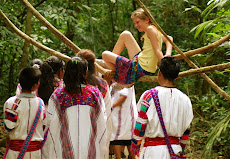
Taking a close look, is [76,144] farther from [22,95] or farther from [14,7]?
[14,7]

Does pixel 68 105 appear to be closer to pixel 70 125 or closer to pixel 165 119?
pixel 70 125

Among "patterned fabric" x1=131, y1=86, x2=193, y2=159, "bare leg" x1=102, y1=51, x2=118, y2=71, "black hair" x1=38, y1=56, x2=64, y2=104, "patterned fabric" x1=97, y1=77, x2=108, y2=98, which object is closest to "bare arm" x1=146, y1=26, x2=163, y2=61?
"bare leg" x1=102, y1=51, x2=118, y2=71

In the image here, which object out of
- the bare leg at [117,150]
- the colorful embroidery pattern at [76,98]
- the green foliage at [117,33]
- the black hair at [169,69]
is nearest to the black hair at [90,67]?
the colorful embroidery pattern at [76,98]

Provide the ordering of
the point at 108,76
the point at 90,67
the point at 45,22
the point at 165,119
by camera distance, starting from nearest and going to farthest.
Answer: the point at 165,119
the point at 90,67
the point at 45,22
the point at 108,76

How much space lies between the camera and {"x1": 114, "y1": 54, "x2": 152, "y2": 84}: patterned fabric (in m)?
3.82

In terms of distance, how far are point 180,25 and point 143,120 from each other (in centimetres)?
698

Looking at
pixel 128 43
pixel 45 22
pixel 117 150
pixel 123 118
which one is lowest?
pixel 117 150

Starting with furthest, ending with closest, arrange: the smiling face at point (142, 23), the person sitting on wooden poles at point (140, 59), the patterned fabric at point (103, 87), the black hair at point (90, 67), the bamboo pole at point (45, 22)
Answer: the smiling face at point (142, 23), the person sitting on wooden poles at point (140, 59), the bamboo pole at point (45, 22), the patterned fabric at point (103, 87), the black hair at point (90, 67)

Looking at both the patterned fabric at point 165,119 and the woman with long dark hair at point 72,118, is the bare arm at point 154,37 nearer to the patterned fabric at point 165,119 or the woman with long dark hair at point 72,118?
the patterned fabric at point 165,119

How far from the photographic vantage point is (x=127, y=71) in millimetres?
3852

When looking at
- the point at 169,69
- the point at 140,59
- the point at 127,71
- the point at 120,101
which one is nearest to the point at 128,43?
the point at 140,59

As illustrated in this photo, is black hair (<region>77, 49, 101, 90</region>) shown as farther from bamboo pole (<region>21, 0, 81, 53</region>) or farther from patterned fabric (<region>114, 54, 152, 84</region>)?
patterned fabric (<region>114, 54, 152, 84</region>)

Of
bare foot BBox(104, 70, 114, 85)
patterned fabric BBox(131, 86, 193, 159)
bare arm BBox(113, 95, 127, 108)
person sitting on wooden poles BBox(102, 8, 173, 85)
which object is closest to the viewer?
patterned fabric BBox(131, 86, 193, 159)

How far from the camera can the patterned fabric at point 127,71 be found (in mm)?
3816
